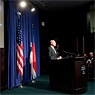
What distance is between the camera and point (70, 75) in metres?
5.43

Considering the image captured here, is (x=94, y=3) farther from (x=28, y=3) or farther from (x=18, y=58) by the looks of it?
(x=18, y=58)

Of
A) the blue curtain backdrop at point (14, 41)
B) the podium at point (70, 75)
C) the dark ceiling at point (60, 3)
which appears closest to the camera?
the podium at point (70, 75)

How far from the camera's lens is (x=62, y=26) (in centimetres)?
1126

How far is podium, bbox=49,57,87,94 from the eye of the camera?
5.38m

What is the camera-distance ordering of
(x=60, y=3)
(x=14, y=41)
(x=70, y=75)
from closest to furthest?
(x=70, y=75) → (x=14, y=41) → (x=60, y=3)

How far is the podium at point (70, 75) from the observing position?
17.6 ft

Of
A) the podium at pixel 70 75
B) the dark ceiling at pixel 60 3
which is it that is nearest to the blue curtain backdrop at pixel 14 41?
the dark ceiling at pixel 60 3

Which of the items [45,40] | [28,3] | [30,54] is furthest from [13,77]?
[45,40]

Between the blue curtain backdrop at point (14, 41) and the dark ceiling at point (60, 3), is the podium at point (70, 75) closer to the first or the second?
the blue curtain backdrop at point (14, 41)

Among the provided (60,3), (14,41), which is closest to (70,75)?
(14,41)

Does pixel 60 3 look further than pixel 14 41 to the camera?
Yes

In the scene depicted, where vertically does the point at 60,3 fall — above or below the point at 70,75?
above

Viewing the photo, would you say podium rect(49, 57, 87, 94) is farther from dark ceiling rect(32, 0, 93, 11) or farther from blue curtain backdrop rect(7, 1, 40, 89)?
dark ceiling rect(32, 0, 93, 11)

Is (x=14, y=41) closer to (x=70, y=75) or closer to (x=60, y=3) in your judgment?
(x=70, y=75)
